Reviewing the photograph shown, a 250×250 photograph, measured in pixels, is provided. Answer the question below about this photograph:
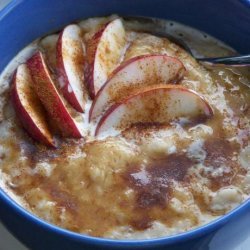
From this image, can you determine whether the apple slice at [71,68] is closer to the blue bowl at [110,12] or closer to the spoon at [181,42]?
the blue bowl at [110,12]

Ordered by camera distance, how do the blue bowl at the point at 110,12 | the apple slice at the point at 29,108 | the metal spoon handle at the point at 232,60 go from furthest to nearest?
1. the metal spoon handle at the point at 232,60
2. the apple slice at the point at 29,108
3. the blue bowl at the point at 110,12

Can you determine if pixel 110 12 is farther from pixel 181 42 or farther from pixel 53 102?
pixel 53 102

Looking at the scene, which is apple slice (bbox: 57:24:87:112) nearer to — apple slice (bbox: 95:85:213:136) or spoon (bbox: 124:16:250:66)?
apple slice (bbox: 95:85:213:136)

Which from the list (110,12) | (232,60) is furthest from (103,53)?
(232,60)

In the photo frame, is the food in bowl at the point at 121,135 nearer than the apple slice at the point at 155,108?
Yes

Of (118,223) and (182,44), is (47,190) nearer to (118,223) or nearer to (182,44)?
(118,223)

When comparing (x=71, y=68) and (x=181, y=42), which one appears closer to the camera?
(x=71, y=68)

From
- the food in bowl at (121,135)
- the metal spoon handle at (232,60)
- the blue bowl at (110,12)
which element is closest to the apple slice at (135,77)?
the food in bowl at (121,135)
